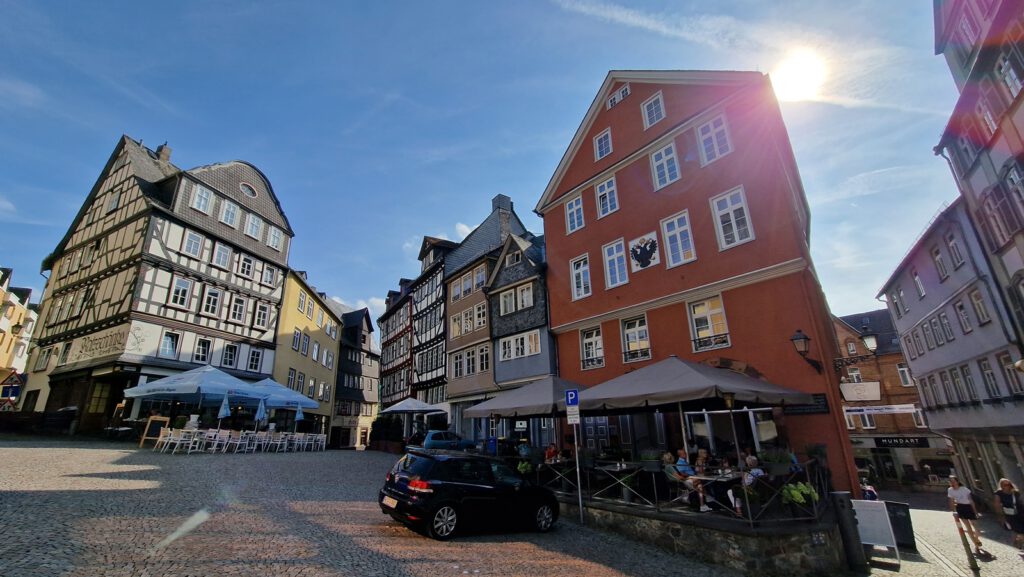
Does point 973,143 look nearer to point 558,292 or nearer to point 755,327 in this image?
point 755,327

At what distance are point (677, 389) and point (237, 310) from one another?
1123 inches

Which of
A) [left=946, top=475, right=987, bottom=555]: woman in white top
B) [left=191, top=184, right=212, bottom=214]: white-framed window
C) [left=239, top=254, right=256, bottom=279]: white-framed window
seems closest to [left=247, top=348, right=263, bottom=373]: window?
[left=239, top=254, right=256, bottom=279]: white-framed window

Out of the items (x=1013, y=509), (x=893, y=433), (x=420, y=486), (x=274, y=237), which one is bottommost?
(x=1013, y=509)

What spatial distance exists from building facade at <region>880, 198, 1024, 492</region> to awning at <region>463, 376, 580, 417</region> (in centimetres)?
2077

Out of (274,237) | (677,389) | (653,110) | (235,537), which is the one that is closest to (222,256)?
(274,237)

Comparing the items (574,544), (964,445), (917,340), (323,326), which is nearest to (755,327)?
(574,544)

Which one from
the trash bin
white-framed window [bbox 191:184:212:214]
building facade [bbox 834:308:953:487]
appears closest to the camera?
the trash bin

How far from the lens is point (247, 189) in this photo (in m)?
31.1

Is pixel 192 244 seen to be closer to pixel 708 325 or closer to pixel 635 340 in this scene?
pixel 635 340

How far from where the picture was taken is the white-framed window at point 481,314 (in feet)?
83.7

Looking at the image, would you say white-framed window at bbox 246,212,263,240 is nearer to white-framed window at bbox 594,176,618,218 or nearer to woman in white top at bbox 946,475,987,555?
white-framed window at bbox 594,176,618,218

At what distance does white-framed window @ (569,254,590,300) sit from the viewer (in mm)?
18906

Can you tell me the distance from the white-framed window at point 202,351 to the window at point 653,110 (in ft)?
87.5

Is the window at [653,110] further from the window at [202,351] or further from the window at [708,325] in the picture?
the window at [202,351]
